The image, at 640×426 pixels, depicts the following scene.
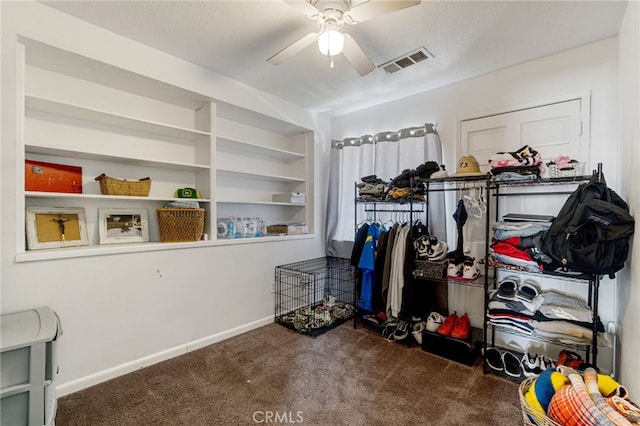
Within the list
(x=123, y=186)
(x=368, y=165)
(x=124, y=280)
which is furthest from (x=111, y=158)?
(x=368, y=165)

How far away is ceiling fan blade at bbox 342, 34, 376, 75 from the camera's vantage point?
5.77 ft

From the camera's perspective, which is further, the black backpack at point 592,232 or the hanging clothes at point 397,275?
the hanging clothes at point 397,275

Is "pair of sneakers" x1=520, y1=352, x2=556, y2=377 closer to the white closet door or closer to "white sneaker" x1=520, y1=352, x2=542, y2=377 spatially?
"white sneaker" x1=520, y1=352, x2=542, y2=377

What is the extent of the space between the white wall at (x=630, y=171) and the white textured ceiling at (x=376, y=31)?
0.89ft

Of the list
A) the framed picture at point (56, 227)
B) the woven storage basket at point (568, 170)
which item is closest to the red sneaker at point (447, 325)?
the woven storage basket at point (568, 170)

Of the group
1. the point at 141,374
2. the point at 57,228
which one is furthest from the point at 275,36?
the point at 141,374

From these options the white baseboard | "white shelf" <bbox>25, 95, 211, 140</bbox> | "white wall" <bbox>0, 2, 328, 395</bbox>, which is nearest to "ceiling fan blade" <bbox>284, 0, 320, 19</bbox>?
"white wall" <bbox>0, 2, 328, 395</bbox>

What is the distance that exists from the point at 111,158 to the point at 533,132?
3.36m

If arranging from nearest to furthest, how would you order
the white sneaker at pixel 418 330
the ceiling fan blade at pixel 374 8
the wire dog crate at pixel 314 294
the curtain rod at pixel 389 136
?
the ceiling fan blade at pixel 374 8 < the white sneaker at pixel 418 330 < the curtain rod at pixel 389 136 < the wire dog crate at pixel 314 294

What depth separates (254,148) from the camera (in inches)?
126

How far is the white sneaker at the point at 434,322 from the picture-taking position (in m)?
2.48

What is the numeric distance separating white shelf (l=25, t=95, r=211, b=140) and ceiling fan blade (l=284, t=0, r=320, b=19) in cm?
148

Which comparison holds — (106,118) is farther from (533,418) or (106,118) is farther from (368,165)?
(533,418)

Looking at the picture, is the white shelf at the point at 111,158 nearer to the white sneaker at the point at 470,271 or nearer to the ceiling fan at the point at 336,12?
the ceiling fan at the point at 336,12
